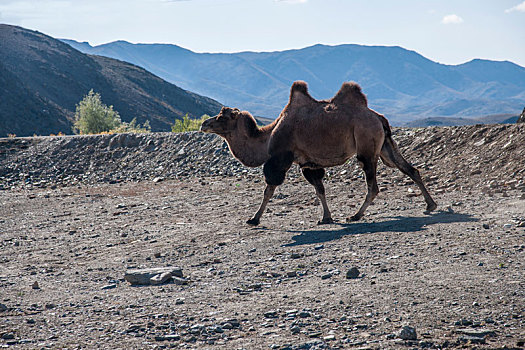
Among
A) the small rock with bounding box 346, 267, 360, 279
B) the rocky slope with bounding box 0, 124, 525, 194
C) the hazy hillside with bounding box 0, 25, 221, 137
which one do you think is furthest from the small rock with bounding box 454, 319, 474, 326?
the hazy hillside with bounding box 0, 25, 221, 137

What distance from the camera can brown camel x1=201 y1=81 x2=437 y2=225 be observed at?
10.2 meters

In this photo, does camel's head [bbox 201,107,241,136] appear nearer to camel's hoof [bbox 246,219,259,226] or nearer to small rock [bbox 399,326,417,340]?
camel's hoof [bbox 246,219,259,226]

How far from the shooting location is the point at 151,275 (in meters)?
7.62

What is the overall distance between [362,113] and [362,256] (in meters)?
3.36

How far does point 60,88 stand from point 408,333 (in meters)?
112

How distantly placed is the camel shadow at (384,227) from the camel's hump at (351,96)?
6.92 ft

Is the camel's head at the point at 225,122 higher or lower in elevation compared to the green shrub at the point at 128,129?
higher

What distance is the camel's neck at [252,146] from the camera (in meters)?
11.4

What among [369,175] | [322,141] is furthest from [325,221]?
[322,141]

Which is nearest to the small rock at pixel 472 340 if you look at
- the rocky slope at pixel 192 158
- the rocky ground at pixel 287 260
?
the rocky ground at pixel 287 260

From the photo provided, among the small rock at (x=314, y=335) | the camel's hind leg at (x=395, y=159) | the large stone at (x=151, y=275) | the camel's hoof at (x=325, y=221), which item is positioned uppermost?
the camel's hind leg at (x=395, y=159)

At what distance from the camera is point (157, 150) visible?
2108 centimetres

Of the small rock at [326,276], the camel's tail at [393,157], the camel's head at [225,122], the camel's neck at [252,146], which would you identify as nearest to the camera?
the small rock at [326,276]

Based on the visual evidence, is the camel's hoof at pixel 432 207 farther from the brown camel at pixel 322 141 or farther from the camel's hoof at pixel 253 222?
the camel's hoof at pixel 253 222
